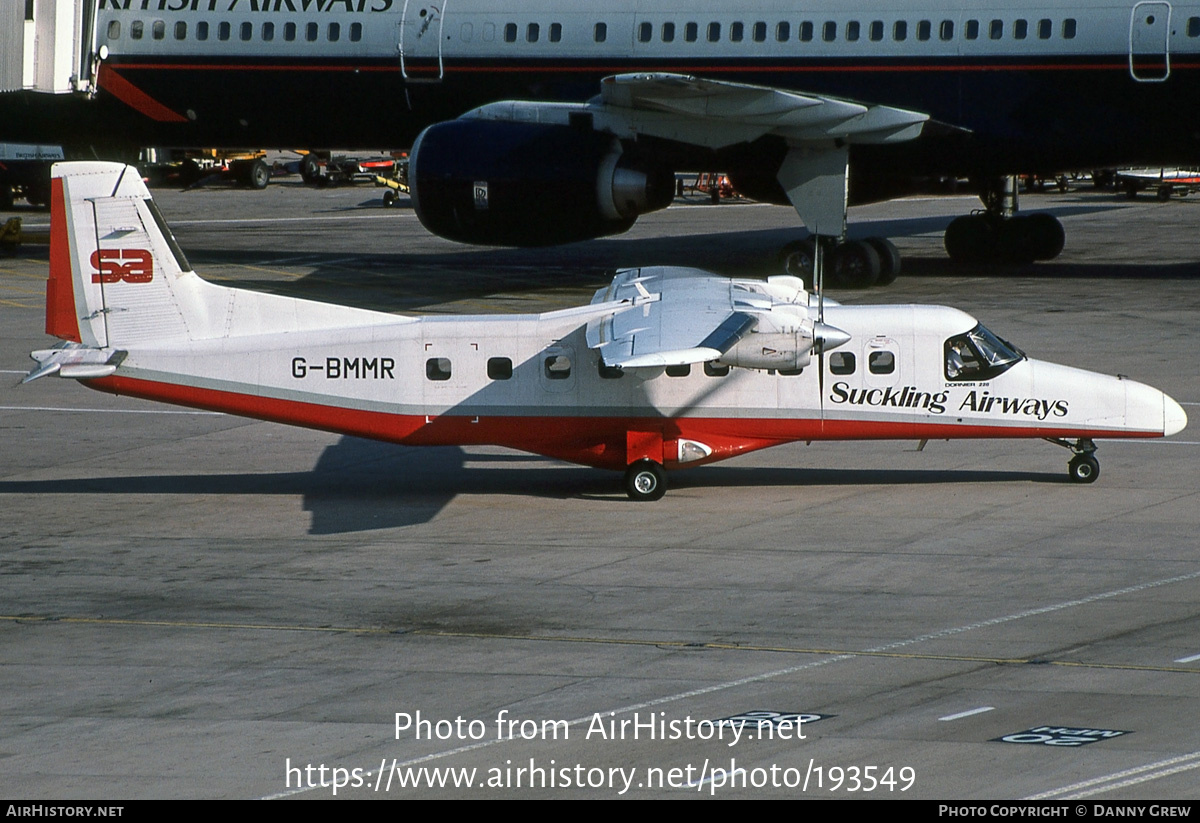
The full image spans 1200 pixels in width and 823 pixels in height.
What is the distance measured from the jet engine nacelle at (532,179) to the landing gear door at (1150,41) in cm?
1154

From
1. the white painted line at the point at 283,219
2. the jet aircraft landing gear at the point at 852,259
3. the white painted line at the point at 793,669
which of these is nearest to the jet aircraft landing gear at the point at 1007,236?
the jet aircraft landing gear at the point at 852,259

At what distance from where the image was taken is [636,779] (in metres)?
12.4

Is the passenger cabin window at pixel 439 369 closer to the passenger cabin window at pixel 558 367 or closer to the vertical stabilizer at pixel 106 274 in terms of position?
the passenger cabin window at pixel 558 367

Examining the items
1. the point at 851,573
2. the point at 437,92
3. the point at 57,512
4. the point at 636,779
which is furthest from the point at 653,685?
the point at 437,92

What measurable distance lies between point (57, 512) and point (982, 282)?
90.8 feet

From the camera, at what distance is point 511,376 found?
2384cm

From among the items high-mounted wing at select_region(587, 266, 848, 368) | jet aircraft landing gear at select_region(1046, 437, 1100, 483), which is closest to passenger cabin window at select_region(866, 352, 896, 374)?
high-mounted wing at select_region(587, 266, 848, 368)

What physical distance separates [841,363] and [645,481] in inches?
133

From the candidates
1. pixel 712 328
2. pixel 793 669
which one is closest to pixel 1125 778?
pixel 793 669

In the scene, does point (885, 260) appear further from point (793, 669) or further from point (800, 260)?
point (793, 669)

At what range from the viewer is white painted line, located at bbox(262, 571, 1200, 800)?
13.1m

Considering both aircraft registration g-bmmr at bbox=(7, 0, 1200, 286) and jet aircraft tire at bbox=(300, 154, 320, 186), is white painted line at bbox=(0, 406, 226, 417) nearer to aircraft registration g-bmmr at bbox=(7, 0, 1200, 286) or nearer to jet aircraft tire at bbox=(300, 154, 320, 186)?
aircraft registration g-bmmr at bbox=(7, 0, 1200, 286)
